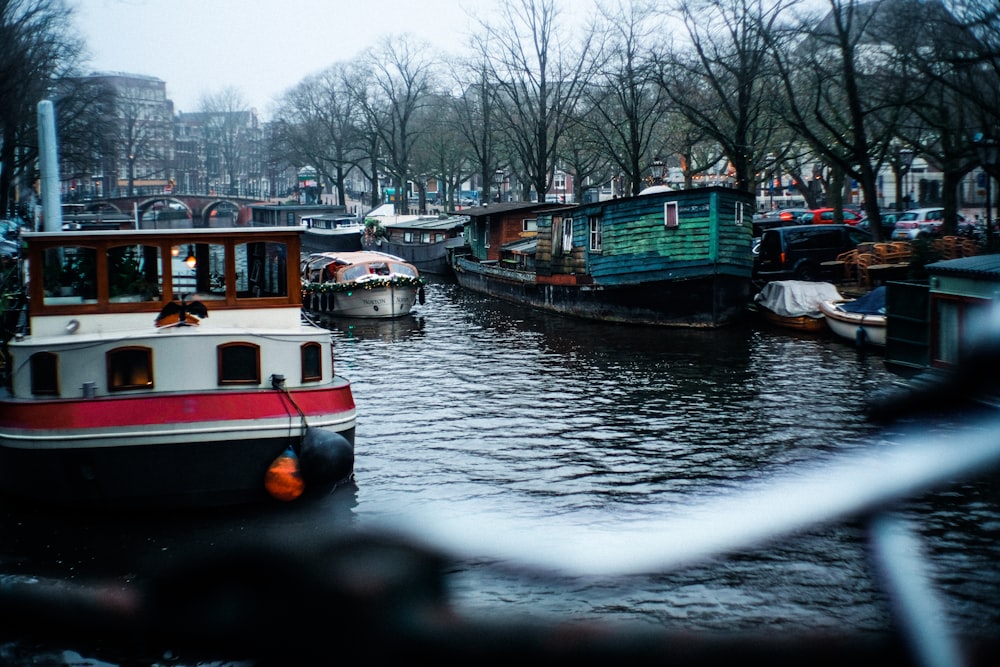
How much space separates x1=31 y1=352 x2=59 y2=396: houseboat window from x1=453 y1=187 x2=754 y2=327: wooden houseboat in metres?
20.1

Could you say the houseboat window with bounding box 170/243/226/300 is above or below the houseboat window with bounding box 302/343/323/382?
above

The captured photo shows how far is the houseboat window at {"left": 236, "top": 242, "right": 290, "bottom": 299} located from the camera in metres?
13.8

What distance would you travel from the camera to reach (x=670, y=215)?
95.5ft

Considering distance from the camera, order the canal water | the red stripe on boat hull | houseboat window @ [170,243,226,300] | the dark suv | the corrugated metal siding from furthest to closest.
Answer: the dark suv
the corrugated metal siding
houseboat window @ [170,243,226,300]
the red stripe on boat hull
the canal water

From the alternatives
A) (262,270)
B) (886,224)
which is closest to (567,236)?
(262,270)

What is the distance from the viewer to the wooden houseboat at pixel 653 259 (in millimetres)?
28547

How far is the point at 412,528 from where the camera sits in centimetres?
145

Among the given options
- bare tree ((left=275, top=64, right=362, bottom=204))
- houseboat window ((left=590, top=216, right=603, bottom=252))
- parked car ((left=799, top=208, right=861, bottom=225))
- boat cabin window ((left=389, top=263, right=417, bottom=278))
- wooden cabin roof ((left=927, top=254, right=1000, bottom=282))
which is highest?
bare tree ((left=275, top=64, right=362, bottom=204))

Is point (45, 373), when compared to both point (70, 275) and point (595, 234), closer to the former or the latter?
point (70, 275)

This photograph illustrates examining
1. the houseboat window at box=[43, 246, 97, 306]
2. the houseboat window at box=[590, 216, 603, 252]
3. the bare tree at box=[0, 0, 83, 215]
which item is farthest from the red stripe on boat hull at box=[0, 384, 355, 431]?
the bare tree at box=[0, 0, 83, 215]

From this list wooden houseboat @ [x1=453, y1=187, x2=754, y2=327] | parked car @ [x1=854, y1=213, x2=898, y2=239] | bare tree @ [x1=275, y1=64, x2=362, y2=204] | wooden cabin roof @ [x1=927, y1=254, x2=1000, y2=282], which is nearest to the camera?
wooden cabin roof @ [x1=927, y1=254, x2=1000, y2=282]

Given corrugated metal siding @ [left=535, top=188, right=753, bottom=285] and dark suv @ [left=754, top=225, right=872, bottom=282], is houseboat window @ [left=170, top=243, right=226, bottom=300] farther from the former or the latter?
dark suv @ [left=754, top=225, right=872, bottom=282]

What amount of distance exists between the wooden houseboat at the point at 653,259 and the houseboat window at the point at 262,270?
17031mm

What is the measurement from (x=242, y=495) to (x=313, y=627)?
38.1 ft
